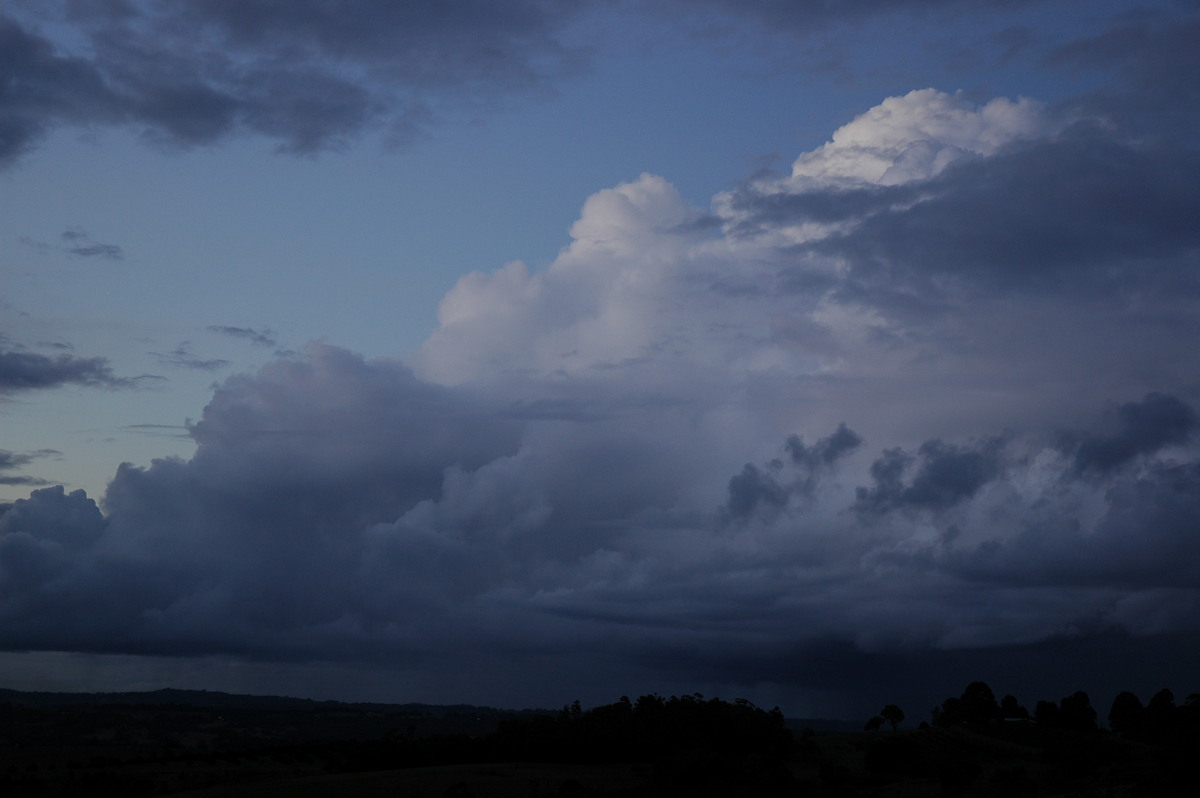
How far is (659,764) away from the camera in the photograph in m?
91.6

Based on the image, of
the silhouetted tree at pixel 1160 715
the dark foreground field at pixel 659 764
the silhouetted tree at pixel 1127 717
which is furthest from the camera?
the silhouetted tree at pixel 1127 717

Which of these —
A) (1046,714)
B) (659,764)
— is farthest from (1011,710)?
(659,764)

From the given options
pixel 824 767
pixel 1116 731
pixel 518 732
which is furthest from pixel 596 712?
pixel 1116 731

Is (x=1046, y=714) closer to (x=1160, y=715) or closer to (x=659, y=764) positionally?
(x=1160, y=715)

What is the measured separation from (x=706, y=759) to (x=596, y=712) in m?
36.9

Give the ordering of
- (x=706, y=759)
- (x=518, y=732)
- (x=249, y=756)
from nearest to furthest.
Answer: (x=706, y=759) → (x=518, y=732) → (x=249, y=756)

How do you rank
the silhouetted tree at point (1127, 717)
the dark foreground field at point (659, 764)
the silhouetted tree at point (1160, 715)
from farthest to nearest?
the silhouetted tree at point (1127, 717), the silhouetted tree at point (1160, 715), the dark foreground field at point (659, 764)

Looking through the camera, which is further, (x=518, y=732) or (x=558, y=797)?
(x=518, y=732)

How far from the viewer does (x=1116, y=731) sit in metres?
155

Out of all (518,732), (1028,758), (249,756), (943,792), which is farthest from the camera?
(249,756)

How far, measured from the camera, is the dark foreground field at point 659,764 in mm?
78500

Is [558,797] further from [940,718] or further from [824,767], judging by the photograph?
[940,718]

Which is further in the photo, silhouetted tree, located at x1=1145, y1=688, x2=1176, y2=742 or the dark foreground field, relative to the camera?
silhouetted tree, located at x1=1145, y1=688, x2=1176, y2=742

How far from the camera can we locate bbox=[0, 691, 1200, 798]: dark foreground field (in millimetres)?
78500
